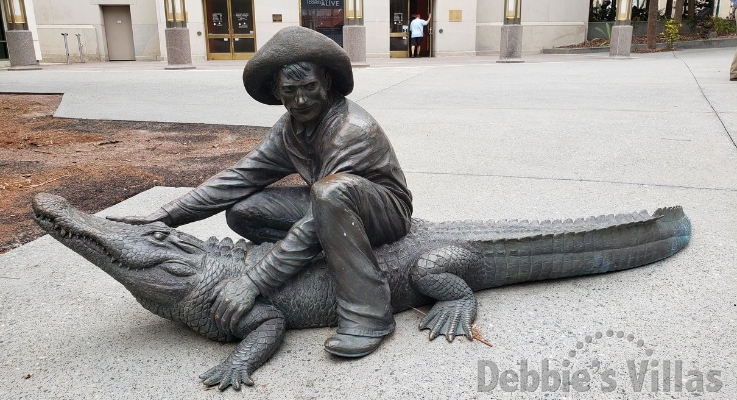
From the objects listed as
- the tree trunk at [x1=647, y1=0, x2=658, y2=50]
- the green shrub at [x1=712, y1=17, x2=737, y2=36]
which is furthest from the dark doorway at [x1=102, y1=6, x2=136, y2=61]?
the green shrub at [x1=712, y1=17, x2=737, y2=36]

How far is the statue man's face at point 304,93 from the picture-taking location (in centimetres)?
266

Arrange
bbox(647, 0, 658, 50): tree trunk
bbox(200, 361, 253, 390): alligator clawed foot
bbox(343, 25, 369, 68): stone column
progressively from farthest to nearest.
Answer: bbox(647, 0, 658, 50): tree trunk, bbox(343, 25, 369, 68): stone column, bbox(200, 361, 253, 390): alligator clawed foot

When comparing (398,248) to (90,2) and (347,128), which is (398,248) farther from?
(90,2)

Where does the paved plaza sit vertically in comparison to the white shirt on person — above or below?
below

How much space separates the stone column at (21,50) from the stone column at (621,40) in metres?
19.1

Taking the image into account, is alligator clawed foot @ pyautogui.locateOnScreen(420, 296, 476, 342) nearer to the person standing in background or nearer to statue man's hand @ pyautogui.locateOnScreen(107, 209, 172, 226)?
statue man's hand @ pyautogui.locateOnScreen(107, 209, 172, 226)

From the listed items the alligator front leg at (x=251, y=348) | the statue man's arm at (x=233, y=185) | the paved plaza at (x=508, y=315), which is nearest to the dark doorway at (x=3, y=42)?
the paved plaza at (x=508, y=315)

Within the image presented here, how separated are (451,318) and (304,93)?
1237 millimetres

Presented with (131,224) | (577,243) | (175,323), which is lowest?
(175,323)

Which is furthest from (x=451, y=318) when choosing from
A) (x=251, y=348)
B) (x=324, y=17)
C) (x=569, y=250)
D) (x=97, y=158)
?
(x=324, y=17)

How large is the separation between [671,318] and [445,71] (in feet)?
44.1

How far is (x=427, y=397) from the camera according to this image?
2400 mm

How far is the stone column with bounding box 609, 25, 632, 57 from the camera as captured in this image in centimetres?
2036

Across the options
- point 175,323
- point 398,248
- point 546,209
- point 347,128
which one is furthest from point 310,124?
point 546,209
